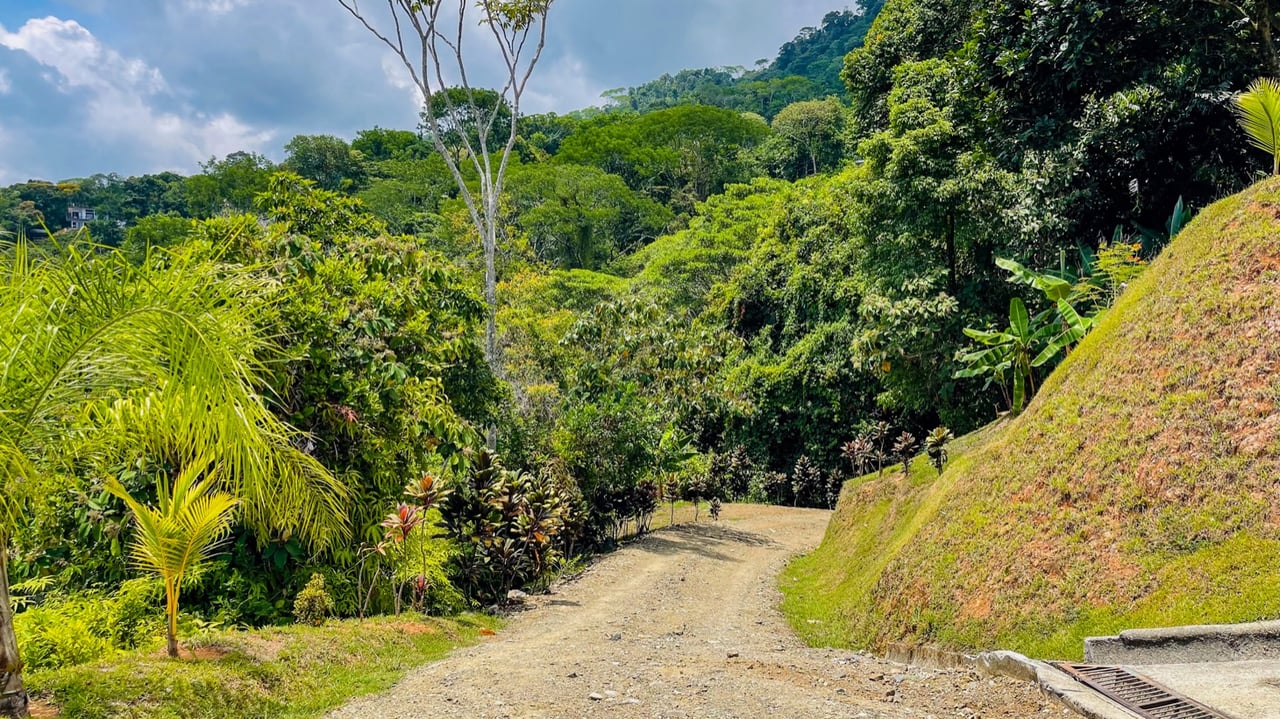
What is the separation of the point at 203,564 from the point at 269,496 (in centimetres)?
292

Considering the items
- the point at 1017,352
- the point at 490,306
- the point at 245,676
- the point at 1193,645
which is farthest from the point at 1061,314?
the point at 245,676

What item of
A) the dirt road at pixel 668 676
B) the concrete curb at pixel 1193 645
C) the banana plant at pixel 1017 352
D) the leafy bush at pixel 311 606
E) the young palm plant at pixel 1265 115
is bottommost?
the dirt road at pixel 668 676

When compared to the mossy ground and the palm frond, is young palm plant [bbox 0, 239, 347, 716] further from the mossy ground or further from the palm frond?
the mossy ground

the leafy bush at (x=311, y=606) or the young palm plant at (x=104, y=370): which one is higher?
the young palm plant at (x=104, y=370)

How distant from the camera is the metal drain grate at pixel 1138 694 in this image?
4.37m

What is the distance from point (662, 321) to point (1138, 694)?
15.6 meters

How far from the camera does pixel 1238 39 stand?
14.3m

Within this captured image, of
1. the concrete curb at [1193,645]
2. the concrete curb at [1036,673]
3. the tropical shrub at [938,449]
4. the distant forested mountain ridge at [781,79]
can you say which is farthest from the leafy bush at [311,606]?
the distant forested mountain ridge at [781,79]

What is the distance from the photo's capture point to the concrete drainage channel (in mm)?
4445

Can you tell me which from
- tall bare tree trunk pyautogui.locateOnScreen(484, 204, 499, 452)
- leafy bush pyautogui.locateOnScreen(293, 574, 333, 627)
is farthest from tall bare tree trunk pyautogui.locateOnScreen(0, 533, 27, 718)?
tall bare tree trunk pyautogui.locateOnScreen(484, 204, 499, 452)

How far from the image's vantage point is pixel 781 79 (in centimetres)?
8381

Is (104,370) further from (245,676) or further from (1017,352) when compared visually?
(1017,352)

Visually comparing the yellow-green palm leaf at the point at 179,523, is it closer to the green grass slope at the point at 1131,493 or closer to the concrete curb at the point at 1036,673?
the concrete curb at the point at 1036,673

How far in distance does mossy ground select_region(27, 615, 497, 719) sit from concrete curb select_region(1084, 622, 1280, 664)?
5.63 meters
